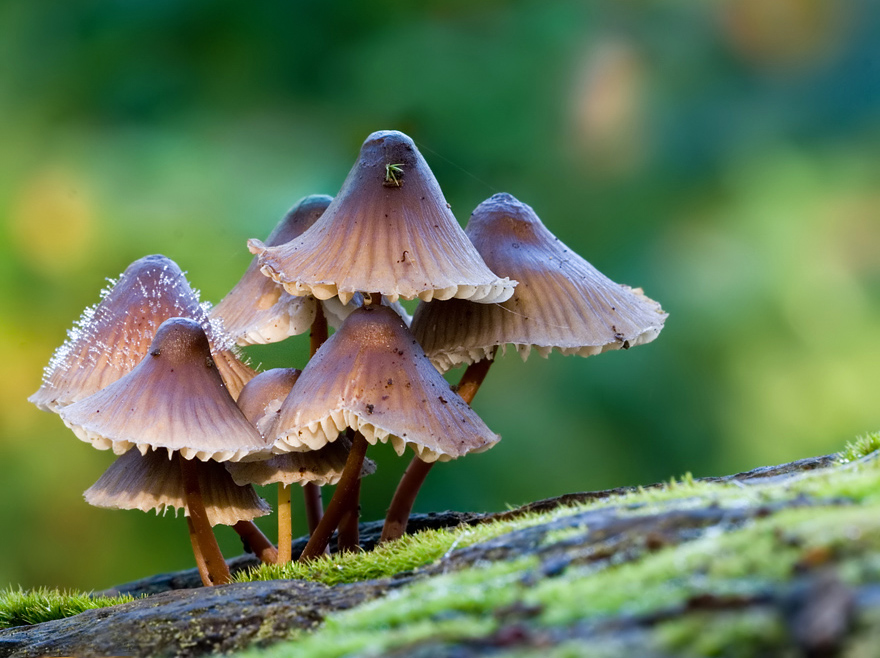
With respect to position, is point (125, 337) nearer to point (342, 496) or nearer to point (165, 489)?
point (165, 489)

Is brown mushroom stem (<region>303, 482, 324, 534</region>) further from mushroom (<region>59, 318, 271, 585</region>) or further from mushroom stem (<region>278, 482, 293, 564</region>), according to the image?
mushroom (<region>59, 318, 271, 585</region>)

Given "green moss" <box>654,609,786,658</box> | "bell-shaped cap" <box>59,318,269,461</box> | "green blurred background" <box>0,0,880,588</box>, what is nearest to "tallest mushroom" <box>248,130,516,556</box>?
"bell-shaped cap" <box>59,318,269,461</box>

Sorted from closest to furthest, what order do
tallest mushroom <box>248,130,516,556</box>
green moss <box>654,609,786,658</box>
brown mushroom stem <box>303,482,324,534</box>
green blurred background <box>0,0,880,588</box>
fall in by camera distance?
green moss <box>654,609,786,658</box>, tallest mushroom <box>248,130,516,556</box>, brown mushroom stem <box>303,482,324,534</box>, green blurred background <box>0,0,880,588</box>

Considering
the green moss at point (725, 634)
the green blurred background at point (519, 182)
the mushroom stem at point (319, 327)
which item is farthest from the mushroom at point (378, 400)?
the green blurred background at point (519, 182)

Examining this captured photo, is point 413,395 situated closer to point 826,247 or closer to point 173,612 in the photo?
point 173,612

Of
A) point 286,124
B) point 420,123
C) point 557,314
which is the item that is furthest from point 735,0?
point 557,314

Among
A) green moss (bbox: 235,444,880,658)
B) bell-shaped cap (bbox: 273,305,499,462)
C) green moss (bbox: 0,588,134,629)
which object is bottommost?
green moss (bbox: 235,444,880,658)

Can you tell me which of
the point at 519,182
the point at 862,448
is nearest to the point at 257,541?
the point at 862,448
